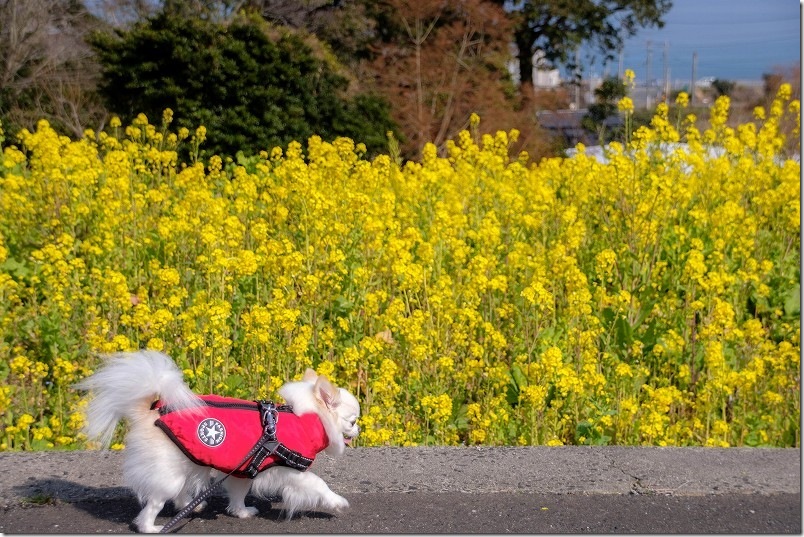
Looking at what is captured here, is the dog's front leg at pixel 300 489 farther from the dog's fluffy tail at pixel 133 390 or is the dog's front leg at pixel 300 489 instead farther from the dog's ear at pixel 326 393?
the dog's fluffy tail at pixel 133 390

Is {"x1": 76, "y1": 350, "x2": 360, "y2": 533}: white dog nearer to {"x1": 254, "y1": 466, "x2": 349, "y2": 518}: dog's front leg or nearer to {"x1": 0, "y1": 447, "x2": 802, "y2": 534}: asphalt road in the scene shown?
{"x1": 254, "y1": 466, "x2": 349, "y2": 518}: dog's front leg

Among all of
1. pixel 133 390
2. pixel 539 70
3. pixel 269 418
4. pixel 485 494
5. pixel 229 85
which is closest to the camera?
pixel 133 390

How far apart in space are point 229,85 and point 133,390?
341 inches

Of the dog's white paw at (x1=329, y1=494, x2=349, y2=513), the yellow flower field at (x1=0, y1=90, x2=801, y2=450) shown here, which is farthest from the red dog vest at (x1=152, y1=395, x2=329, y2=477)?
the yellow flower field at (x1=0, y1=90, x2=801, y2=450)

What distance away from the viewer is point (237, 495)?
9.69 ft

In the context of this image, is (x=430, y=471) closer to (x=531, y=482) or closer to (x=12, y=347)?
(x=531, y=482)

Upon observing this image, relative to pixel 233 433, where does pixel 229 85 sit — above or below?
above

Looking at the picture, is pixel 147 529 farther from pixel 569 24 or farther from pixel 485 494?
pixel 569 24

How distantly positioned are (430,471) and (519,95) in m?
14.9

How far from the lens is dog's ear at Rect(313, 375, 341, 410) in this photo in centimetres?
291

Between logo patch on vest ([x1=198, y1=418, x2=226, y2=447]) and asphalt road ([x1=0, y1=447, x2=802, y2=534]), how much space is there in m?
0.32

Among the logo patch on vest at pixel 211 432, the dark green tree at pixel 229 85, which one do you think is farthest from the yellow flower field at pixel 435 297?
the dark green tree at pixel 229 85

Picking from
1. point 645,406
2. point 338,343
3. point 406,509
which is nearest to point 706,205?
point 645,406

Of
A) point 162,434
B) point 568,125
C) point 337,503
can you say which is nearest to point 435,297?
point 337,503
